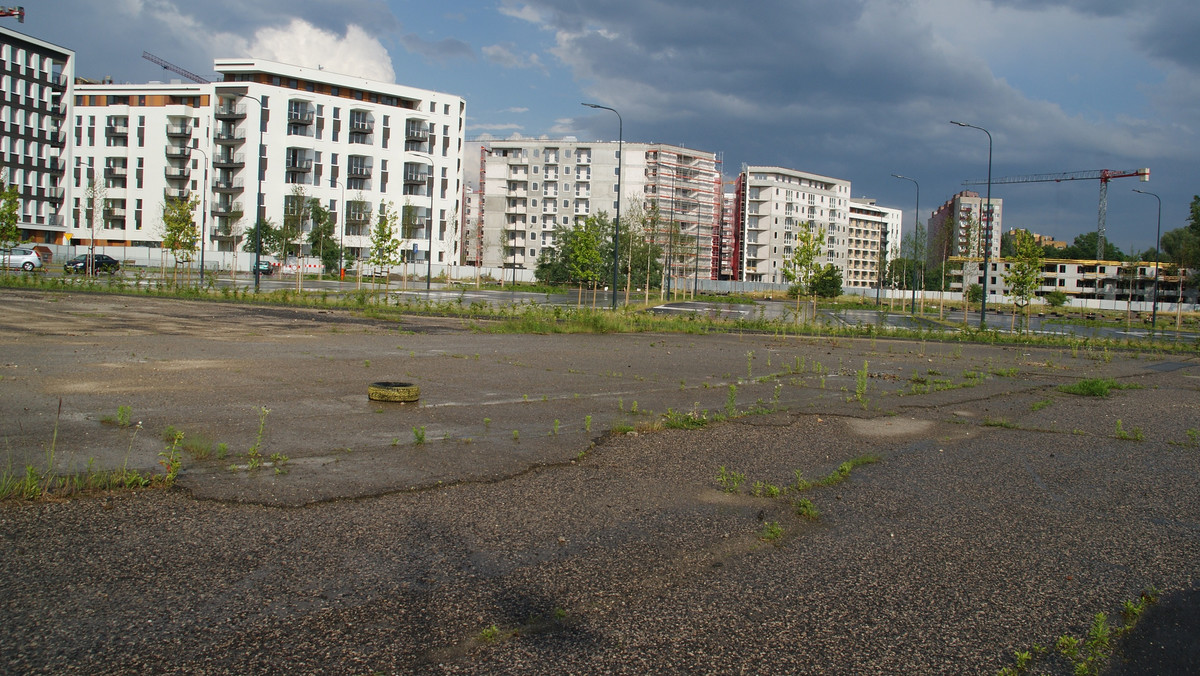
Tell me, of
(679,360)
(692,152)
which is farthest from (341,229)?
(679,360)

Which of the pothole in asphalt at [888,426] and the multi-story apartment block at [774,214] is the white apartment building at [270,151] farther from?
the pothole in asphalt at [888,426]

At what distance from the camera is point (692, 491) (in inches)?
246

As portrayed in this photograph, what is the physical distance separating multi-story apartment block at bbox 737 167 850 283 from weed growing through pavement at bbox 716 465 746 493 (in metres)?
137

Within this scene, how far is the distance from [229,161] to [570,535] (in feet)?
312

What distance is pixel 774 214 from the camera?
469ft

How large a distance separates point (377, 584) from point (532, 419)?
198 inches

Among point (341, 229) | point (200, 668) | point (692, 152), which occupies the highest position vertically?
point (692, 152)

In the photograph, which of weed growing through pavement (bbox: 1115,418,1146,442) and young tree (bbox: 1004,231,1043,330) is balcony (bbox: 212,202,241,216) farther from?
weed growing through pavement (bbox: 1115,418,1146,442)

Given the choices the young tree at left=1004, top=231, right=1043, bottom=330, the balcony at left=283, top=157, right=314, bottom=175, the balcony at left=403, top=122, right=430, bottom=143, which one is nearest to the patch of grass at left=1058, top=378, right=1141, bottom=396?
the young tree at left=1004, top=231, right=1043, bottom=330

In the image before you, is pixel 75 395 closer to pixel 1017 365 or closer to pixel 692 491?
pixel 692 491

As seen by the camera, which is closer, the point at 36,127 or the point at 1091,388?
the point at 1091,388

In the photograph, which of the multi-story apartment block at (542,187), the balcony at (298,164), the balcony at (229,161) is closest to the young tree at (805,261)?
the balcony at (298,164)

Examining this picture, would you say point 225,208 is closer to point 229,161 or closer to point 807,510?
point 229,161

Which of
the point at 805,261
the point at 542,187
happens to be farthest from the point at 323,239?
the point at 805,261
